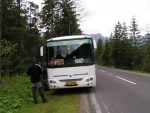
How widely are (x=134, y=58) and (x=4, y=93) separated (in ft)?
261

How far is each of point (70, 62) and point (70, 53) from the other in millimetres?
502

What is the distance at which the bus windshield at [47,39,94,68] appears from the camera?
1554cm

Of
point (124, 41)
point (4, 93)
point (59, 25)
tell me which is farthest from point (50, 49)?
point (124, 41)

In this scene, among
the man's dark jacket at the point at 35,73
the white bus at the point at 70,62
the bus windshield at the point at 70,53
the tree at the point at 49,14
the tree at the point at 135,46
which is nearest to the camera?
the man's dark jacket at the point at 35,73

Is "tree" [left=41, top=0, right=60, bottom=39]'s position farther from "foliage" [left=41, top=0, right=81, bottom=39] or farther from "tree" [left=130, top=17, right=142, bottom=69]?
"tree" [left=130, top=17, right=142, bottom=69]

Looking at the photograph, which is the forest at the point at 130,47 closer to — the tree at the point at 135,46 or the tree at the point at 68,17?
the tree at the point at 135,46

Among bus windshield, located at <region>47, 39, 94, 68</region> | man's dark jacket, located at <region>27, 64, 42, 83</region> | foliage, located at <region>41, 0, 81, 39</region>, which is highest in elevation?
foliage, located at <region>41, 0, 81, 39</region>

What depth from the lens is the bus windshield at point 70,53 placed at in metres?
15.5

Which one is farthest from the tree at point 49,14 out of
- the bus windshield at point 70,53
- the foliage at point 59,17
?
the bus windshield at point 70,53

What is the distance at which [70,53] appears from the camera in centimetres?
1570

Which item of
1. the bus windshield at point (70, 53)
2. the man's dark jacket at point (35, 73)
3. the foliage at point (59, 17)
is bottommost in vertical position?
the man's dark jacket at point (35, 73)

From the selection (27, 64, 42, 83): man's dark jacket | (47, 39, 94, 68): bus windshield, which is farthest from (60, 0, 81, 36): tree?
(27, 64, 42, 83): man's dark jacket

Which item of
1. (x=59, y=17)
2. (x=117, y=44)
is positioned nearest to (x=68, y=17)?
(x=59, y=17)

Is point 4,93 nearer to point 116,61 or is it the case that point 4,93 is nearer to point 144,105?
point 144,105
